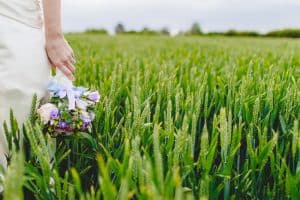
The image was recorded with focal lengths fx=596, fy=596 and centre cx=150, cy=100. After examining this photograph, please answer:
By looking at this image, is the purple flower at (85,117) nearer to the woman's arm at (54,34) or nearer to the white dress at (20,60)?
the white dress at (20,60)

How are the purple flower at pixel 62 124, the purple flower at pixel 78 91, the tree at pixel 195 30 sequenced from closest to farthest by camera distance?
1. the purple flower at pixel 62 124
2. the purple flower at pixel 78 91
3. the tree at pixel 195 30

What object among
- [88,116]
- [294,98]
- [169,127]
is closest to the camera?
[169,127]

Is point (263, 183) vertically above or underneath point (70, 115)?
underneath

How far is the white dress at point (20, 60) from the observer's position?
1693 mm

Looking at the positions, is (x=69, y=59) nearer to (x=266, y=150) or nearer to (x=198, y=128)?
(x=198, y=128)

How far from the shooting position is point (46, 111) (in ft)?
5.46

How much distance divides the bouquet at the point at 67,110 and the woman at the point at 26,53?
7 centimetres

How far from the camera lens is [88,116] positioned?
1.70 metres

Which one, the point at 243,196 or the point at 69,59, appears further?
the point at 69,59

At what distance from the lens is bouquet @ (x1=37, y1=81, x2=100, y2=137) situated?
165 centimetres

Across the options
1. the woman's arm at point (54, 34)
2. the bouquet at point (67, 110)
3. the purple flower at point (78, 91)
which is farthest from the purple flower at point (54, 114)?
the woman's arm at point (54, 34)

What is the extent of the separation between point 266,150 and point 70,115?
568mm

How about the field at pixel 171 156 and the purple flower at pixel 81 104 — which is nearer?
the field at pixel 171 156

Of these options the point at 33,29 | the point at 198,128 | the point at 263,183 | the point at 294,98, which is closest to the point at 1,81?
the point at 33,29
